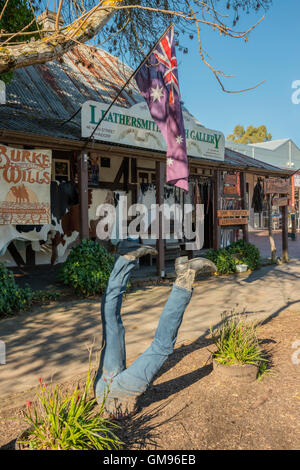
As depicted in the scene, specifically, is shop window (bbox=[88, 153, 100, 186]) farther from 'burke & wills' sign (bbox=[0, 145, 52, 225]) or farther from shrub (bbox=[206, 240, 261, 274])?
shrub (bbox=[206, 240, 261, 274])

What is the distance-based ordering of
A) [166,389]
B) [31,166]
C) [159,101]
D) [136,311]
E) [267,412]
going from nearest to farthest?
[267,412] < [166,389] < [159,101] < [136,311] < [31,166]

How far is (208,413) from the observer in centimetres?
324

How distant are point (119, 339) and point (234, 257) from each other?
8.90m

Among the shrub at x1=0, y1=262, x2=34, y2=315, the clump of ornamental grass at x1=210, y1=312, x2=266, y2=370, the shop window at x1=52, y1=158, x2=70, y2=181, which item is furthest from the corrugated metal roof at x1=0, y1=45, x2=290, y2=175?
the clump of ornamental grass at x1=210, y1=312, x2=266, y2=370

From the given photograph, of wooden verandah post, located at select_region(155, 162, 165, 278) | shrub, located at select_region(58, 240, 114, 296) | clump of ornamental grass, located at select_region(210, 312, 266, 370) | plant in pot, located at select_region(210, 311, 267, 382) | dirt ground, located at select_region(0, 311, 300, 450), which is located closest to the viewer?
dirt ground, located at select_region(0, 311, 300, 450)

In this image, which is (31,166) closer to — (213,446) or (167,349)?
(167,349)

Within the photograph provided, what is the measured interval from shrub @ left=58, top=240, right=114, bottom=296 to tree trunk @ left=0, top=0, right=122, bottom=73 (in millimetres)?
4259

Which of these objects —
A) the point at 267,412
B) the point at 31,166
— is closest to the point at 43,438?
the point at 267,412

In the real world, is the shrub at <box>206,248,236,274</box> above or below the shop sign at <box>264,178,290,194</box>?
below

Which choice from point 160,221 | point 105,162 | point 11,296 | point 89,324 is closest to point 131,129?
point 160,221

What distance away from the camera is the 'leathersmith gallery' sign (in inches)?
314

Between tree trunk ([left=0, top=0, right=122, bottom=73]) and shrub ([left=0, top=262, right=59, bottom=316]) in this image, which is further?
shrub ([left=0, top=262, right=59, bottom=316])
